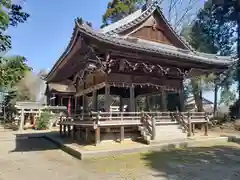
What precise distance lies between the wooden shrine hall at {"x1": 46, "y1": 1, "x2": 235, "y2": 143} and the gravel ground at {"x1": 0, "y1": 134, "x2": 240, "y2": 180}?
1.94 m

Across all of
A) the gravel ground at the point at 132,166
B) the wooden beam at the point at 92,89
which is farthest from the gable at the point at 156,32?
the gravel ground at the point at 132,166

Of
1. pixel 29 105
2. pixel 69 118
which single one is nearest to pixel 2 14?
A: pixel 69 118

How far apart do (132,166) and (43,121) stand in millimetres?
15027

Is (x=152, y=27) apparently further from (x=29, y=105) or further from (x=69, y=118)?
(x=29, y=105)

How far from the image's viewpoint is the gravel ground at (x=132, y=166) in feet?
19.3

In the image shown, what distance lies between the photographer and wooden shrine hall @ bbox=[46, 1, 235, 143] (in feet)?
31.1

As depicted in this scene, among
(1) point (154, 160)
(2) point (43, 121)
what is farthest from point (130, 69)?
(2) point (43, 121)

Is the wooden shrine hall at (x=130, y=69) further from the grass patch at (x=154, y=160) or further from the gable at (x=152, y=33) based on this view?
the grass patch at (x=154, y=160)

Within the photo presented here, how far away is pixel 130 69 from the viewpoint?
36.9 feet

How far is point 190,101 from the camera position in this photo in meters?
35.2

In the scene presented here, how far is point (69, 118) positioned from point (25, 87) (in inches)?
981

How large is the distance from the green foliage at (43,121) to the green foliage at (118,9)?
1632cm

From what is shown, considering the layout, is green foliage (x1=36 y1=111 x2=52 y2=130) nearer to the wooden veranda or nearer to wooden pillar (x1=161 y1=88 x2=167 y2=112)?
the wooden veranda

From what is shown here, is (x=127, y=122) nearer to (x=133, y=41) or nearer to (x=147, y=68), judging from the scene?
(x=147, y=68)
